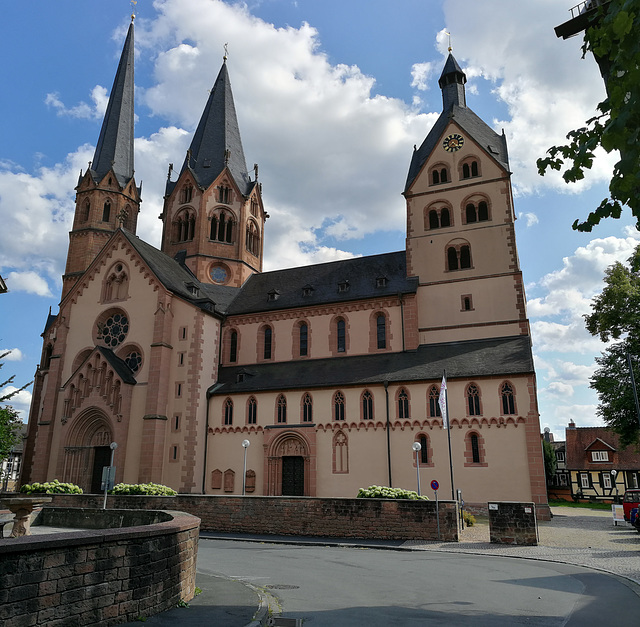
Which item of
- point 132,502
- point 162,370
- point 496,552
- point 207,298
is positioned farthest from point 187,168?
point 496,552

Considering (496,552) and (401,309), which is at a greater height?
(401,309)

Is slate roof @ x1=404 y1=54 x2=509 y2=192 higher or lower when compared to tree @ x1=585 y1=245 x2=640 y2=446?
higher

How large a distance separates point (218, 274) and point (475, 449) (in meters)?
24.2

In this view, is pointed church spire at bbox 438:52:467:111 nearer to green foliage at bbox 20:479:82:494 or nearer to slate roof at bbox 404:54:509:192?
slate roof at bbox 404:54:509:192

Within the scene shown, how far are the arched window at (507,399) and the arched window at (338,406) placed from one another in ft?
29.1

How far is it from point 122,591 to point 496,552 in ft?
43.9

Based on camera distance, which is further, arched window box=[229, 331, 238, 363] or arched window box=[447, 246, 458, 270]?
arched window box=[229, 331, 238, 363]

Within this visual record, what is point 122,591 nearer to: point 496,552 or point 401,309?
point 496,552

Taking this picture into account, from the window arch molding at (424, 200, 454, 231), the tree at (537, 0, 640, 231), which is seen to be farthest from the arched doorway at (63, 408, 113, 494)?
the tree at (537, 0, 640, 231)

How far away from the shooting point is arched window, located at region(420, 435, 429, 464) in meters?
30.0

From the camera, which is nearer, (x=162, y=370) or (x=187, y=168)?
(x=162, y=370)

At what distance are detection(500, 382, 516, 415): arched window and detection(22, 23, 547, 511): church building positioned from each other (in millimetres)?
70

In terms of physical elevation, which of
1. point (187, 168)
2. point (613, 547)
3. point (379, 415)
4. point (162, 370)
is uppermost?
point (187, 168)

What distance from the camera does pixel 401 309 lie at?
35188mm
